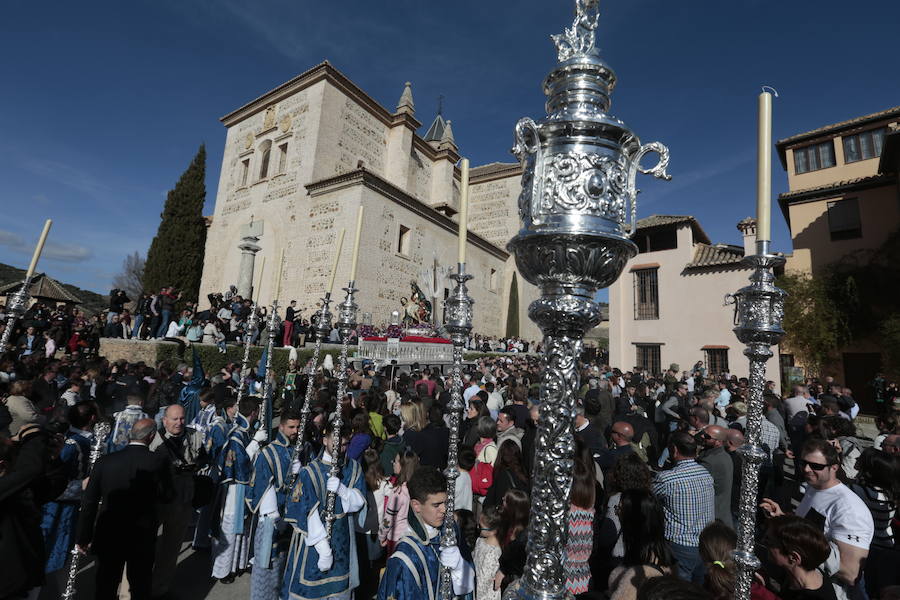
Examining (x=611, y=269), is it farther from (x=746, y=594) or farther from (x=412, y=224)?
(x=412, y=224)

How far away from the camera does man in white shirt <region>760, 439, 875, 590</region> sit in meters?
2.59

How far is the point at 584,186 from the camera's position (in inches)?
51.4

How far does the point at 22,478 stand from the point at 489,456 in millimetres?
3845

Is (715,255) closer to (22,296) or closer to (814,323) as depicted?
(814,323)

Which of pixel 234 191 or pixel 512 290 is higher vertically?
pixel 234 191

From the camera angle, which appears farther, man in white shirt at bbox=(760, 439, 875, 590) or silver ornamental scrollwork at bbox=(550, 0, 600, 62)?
man in white shirt at bbox=(760, 439, 875, 590)

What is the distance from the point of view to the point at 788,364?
16688mm

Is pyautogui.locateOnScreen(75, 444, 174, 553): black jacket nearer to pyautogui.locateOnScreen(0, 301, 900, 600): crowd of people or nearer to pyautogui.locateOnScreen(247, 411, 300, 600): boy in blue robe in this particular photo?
pyautogui.locateOnScreen(0, 301, 900, 600): crowd of people

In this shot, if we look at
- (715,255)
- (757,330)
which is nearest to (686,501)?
(757,330)

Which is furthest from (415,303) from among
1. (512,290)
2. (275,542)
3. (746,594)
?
(746,594)

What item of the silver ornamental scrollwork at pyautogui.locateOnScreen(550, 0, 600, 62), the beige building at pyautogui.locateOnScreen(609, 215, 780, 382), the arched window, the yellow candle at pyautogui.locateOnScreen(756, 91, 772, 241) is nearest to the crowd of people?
the yellow candle at pyautogui.locateOnScreen(756, 91, 772, 241)

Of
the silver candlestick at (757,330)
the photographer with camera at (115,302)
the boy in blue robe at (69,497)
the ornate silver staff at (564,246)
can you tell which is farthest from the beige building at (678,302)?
the photographer with camera at (115,302)

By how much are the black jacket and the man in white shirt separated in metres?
4.85

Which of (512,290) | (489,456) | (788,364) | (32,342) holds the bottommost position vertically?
(489,456)
